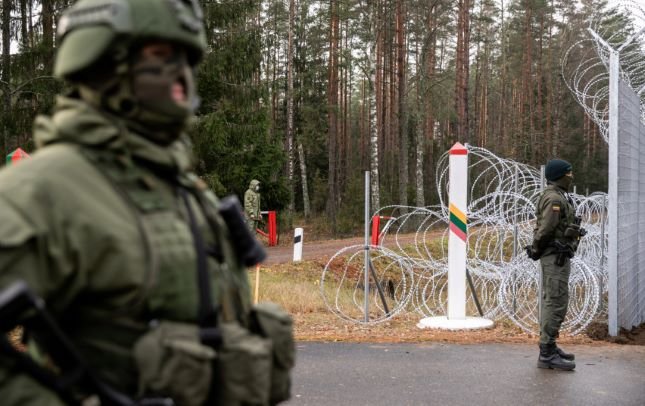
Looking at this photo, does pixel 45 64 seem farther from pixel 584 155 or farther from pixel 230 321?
pixel 584 155

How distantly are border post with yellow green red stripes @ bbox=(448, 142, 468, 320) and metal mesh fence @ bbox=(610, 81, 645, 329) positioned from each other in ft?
5.86

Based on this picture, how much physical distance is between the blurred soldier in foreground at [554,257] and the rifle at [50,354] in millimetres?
6101

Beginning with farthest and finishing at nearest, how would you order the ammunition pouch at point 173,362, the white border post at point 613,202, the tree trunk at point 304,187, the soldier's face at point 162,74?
the tree trunk at point 304,187
the white border post at point 613,202
the soldier's face at point 162,74
the ammunition pouch at point 173,362

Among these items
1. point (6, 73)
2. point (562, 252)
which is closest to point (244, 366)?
point (562, 252)

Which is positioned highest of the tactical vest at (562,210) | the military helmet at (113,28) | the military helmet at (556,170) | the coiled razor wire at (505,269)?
the military helmet at (113,28)

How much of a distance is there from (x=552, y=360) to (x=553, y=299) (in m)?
0.56

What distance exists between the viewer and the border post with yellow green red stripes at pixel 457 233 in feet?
31.9

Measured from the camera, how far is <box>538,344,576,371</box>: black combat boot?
732 cm

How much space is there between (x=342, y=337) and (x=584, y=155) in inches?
1749

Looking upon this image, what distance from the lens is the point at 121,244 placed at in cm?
184

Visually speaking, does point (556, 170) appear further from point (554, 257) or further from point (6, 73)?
point (6, 73)

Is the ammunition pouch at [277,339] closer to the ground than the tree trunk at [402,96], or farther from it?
closer to the ground

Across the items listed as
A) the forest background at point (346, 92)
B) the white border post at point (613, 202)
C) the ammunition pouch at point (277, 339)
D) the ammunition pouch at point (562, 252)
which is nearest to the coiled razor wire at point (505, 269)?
the white border post at point (613, 202)

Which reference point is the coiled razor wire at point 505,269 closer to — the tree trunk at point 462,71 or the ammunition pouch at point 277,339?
the ammunition pouch at point 277,339
